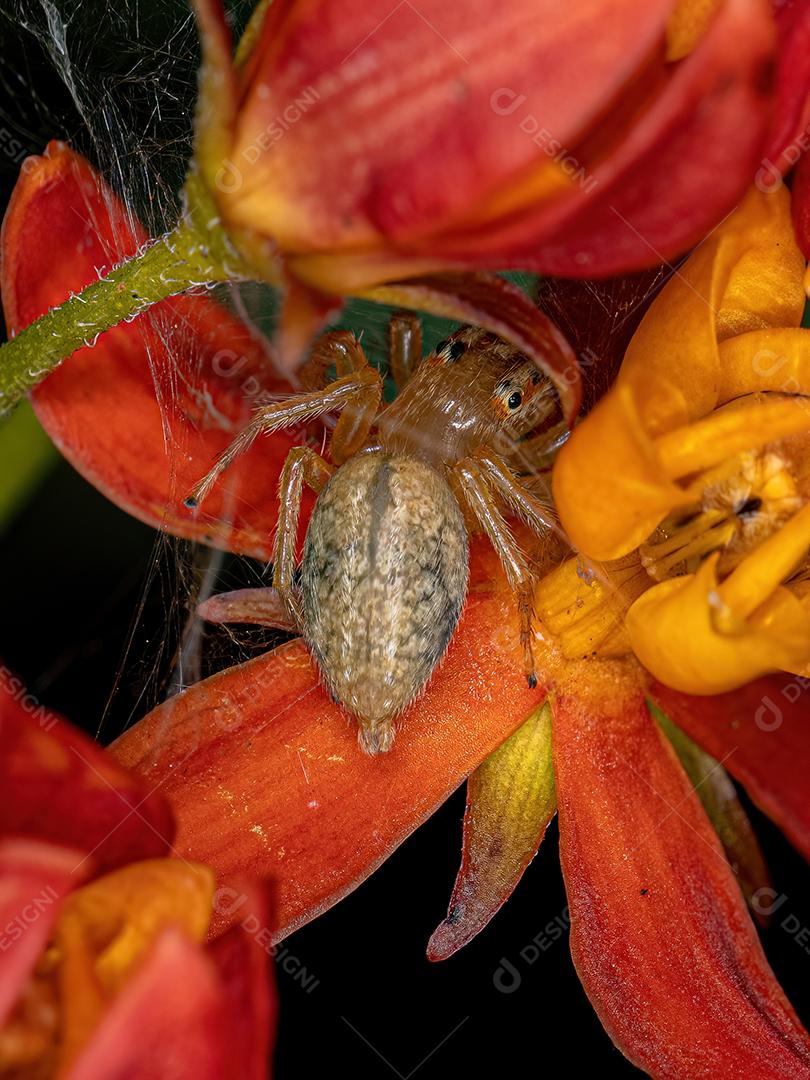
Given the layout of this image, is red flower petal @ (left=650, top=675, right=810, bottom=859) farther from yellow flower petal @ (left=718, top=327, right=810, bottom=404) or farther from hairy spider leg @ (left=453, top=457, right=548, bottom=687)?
yellow flower petal @ (left=718, top=327, right=810, bottom=404)

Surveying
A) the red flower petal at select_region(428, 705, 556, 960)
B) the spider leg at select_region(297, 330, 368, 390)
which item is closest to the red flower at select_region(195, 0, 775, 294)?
the spider leg at select_region(297, 330, 368, 390)

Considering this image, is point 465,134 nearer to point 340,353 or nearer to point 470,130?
point 470,130

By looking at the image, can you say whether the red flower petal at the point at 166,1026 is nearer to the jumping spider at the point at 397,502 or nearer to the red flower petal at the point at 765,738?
the jumping spider at the point at 397,502

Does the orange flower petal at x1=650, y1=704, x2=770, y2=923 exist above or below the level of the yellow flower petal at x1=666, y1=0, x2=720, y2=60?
below

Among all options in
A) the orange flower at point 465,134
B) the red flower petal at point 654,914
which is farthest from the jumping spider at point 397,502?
the orange flower at point 465,134

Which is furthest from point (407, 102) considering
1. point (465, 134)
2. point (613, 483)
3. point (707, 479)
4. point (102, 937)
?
point (102, 937)

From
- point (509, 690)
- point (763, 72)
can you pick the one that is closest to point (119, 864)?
point (509, 690)
